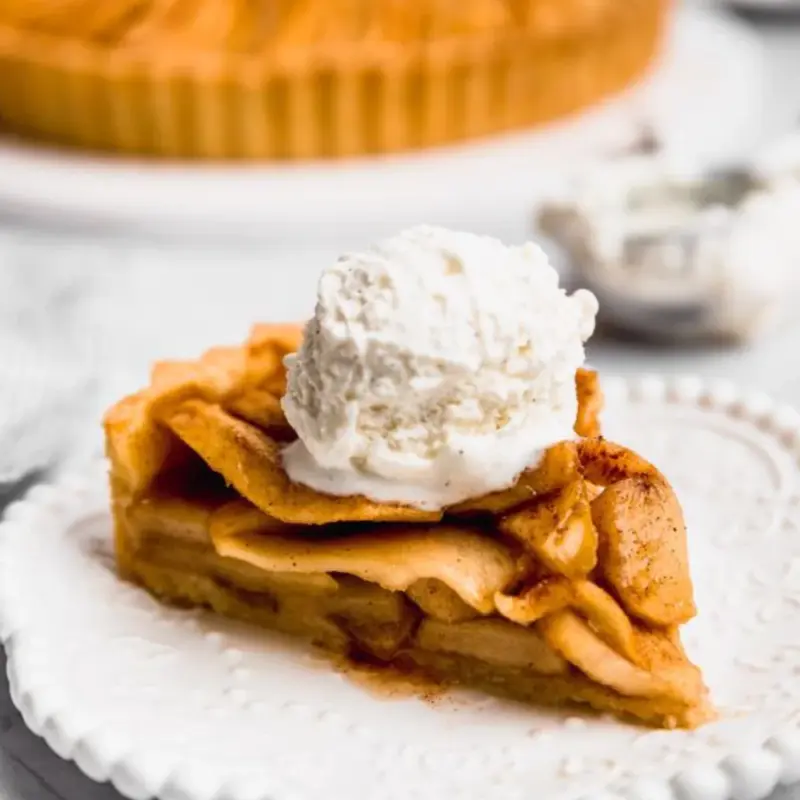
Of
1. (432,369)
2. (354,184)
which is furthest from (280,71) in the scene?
(432,369)

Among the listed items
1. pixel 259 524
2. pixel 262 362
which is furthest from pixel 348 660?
pixel 262 362

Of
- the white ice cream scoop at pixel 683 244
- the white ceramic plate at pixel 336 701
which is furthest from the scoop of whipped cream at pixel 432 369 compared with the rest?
the white ice cream scoop at pixel 683 244

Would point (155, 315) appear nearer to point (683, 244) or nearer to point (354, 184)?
point (354, 184)

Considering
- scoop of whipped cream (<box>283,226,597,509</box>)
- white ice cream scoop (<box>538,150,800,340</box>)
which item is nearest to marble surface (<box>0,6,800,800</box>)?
white ice cream scoop (<box>538,150,800,340</box>)

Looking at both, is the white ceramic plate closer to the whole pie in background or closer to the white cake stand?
the white cake stand

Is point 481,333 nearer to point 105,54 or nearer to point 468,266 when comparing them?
point 468,266
